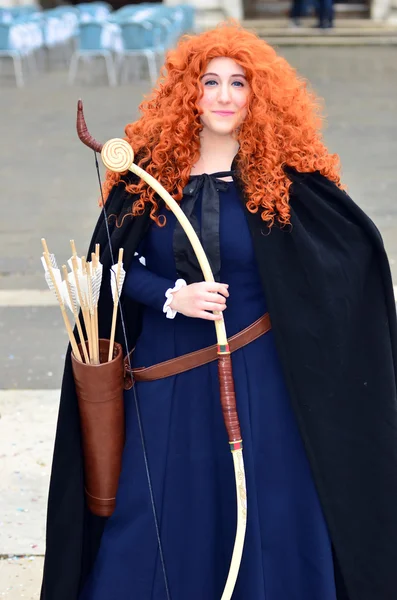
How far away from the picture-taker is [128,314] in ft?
8.67

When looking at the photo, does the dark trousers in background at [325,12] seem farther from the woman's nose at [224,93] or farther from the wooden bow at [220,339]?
the wooden bow at [220,339]

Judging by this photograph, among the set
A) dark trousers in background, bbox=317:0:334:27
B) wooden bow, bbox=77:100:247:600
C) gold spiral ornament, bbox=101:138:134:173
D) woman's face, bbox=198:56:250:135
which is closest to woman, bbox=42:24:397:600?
woman's face, bbox=198:56:250:135

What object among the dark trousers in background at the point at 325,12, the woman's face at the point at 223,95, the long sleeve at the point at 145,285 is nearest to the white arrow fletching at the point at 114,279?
the long sleeve at the point at 145,285

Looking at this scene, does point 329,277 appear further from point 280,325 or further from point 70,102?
point 70,102

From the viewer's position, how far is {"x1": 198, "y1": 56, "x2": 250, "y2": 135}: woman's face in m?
2.35

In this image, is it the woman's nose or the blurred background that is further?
the blurred background

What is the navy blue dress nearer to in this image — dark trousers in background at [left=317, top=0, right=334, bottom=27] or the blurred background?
the blurred background

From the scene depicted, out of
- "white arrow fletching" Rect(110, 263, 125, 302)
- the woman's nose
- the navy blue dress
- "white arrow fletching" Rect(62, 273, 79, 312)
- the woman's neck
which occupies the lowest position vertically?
the navy blue dress

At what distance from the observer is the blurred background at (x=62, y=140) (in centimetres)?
405

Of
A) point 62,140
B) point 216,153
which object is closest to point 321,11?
point 62,140

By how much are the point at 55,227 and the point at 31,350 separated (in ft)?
7.54

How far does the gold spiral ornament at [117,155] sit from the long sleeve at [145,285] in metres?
0.38

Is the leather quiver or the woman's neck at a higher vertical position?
the woman's neck

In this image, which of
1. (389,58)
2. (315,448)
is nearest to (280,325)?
(315,448)
